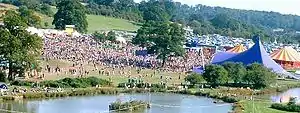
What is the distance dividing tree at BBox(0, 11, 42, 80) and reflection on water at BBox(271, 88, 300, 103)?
59.0 feet

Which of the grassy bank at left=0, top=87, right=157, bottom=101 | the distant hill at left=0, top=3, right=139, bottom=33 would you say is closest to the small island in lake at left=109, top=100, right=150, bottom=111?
the grassy bank at left=0, top=87, right=157, bottom=101

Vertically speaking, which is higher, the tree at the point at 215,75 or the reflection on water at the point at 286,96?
the tree at the point at 215,75

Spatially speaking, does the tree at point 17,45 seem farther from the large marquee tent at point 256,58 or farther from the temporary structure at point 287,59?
the temporary structure at point 287,59

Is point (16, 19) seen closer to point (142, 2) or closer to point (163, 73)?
point (163, 73)

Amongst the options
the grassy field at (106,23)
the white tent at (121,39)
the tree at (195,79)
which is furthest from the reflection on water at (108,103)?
the grassy field at (106,23)

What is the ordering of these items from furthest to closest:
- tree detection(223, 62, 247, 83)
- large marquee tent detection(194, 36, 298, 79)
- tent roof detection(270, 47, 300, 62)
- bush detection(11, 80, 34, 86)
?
tent roof detection(270, 47, 300, 62) → large marquee tent detection(194, 36, 298, 79) → tree detection(223, 62, 247, 83) → bush detection(11, 80, 34, 86)

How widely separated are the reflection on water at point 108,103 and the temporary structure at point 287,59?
3313 centimetres

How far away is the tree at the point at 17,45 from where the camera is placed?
43656 millimetres

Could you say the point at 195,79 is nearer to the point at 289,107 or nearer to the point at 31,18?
the point at 289,107

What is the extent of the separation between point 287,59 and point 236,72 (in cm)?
2541

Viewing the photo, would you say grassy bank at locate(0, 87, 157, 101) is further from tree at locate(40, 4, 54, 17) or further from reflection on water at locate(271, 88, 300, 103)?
tree at locate(40, 4, 54, 17)

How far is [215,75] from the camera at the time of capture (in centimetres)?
5178

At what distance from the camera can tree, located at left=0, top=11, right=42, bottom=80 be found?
43.7 m

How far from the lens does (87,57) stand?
61656mm
